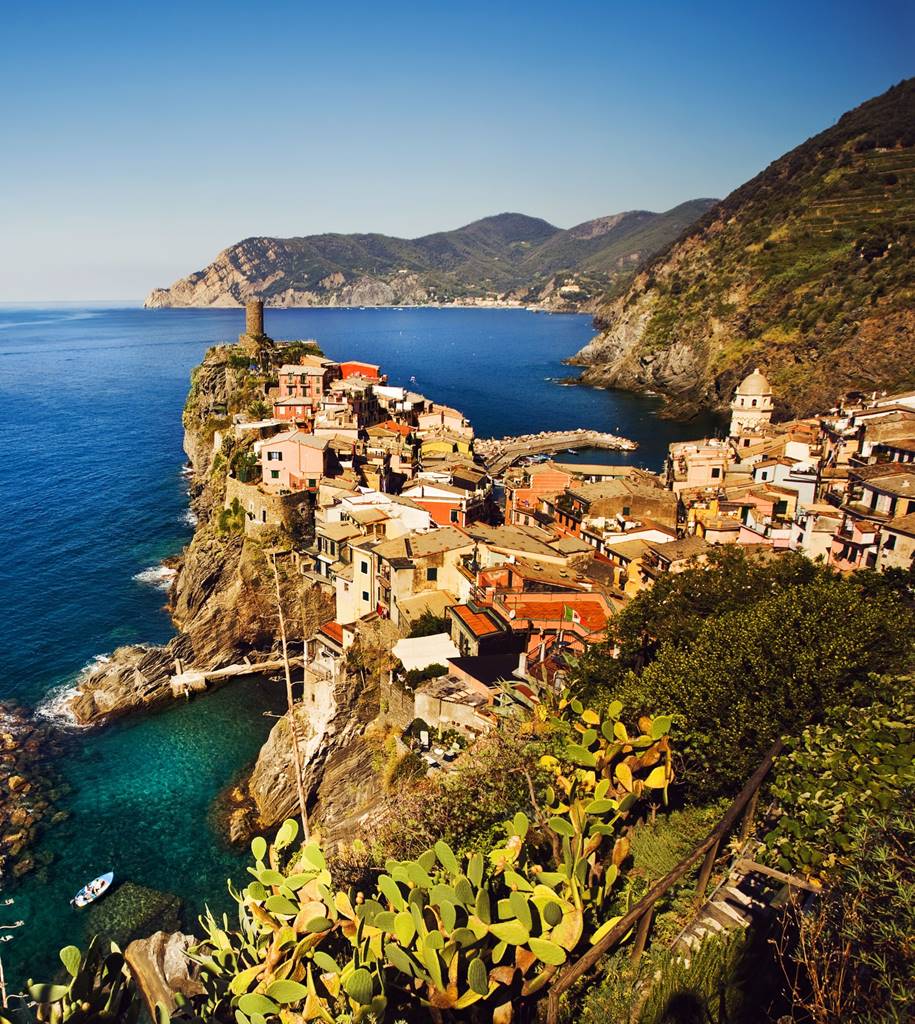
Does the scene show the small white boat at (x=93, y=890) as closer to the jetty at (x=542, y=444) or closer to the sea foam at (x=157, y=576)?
the sea foam at (x=157, y=576)

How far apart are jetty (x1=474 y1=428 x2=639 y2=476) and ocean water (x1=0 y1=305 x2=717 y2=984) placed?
3.07 m

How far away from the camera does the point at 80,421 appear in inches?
3231

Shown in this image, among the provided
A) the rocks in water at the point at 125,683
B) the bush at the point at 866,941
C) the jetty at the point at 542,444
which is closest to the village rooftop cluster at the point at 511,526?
the rocks in water at the point at 125,683

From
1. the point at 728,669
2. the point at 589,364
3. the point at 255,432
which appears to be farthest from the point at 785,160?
the point at 728,669

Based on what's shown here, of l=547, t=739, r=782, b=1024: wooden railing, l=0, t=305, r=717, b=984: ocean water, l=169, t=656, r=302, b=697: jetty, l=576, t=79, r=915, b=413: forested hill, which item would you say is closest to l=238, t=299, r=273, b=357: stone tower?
l=0, t=305, r=717, b=984: ocean water

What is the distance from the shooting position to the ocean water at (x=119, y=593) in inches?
848

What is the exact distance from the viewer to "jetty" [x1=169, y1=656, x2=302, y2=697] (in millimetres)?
30766

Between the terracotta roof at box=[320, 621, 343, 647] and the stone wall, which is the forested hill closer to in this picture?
the terracotta roof at box=[320, 621, 343, 647]

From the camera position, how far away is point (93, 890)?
20094 millimetres

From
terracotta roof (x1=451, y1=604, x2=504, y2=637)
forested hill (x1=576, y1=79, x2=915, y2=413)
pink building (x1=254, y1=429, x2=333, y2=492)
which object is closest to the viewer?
terracotta roof (x1=451, y1=604, x2=504, y2=637)

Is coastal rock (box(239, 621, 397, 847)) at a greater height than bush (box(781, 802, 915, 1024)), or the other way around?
bush (box(781, 802, 915, 1024))

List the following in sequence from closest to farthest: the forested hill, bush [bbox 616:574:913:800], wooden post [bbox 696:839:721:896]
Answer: wooden post [bbox 696:839:721:896]
bush [bbox 616:574:913:800]
the forested hill

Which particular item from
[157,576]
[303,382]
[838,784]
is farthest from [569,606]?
[303,382]

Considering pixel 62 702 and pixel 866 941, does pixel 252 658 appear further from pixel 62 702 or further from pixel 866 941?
pixel 866 941
